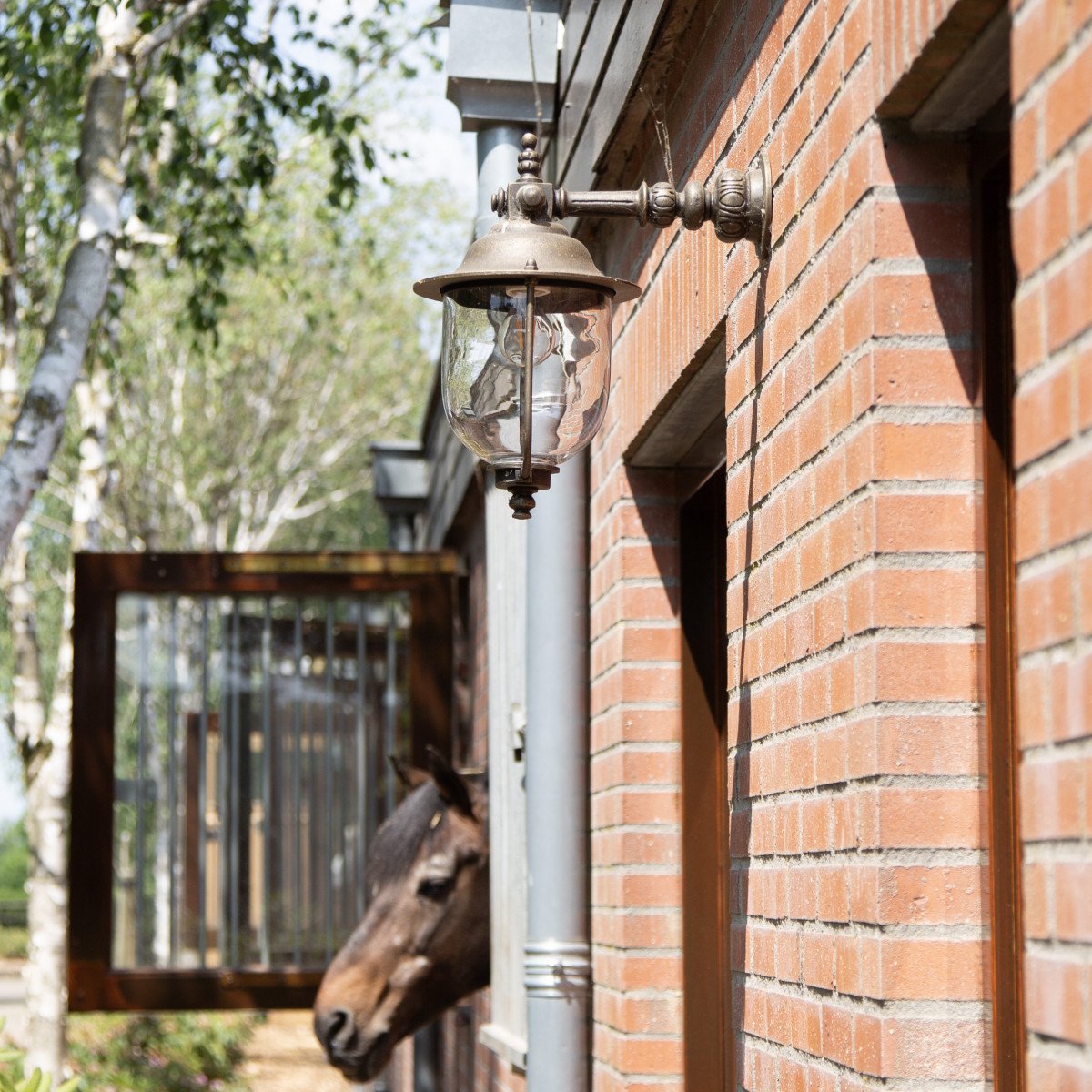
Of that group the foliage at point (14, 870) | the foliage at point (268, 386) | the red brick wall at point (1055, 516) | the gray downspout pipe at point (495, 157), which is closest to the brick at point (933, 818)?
the red brick wall at point (1055, 516)

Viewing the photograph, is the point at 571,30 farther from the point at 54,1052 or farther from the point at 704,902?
the point at 54,1052

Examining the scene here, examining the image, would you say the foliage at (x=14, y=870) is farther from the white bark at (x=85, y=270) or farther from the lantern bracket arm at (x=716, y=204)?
the lantern bracket arm at (x=716, y=204)

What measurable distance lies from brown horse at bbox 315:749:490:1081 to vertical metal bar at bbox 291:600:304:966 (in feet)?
5.62

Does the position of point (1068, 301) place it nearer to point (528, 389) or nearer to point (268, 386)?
point (528, 389)

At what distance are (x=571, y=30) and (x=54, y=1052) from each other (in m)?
9.90

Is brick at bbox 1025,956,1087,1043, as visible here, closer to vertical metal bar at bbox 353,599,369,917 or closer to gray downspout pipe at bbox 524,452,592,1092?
gray downspout pipe at bbox 524,452,592,1092

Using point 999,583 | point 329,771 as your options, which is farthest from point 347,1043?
point 999,583

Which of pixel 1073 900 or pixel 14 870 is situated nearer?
pixel 1073 900

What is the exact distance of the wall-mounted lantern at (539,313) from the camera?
285cm

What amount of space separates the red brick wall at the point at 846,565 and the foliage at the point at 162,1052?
12.9 metres

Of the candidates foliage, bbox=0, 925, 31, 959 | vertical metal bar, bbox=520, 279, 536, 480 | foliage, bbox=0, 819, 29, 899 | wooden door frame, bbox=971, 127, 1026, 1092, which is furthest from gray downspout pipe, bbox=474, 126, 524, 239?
foliage, bbox=0, 819, 29, 899

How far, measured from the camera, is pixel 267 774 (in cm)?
778

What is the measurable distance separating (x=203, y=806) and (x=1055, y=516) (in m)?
6.29

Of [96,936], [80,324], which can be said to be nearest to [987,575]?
[80,324]
